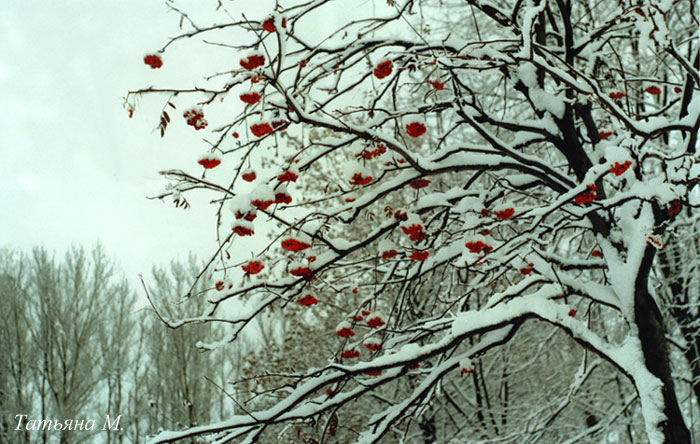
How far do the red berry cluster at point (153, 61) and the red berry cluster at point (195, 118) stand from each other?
0.46 meters

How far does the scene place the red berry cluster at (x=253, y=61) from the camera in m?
2.53

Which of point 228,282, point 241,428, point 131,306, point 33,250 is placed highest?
point 33,250

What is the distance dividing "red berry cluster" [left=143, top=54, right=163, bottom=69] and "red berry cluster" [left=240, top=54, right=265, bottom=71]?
0.68 meters

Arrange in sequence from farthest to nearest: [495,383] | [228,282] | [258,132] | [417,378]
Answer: [495,383] < [417,378] < [228,282] < [258,132]

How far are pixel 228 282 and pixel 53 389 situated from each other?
1515 centimetres

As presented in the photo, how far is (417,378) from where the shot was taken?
7.66 m

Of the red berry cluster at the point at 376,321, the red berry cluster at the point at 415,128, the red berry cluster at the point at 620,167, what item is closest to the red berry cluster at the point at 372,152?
the red berry cluster at the point at 415,128

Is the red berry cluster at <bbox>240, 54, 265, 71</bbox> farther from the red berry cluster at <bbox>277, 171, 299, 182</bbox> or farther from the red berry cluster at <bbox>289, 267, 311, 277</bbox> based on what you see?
the red berry cluster at <bbox>289, 267, 311, 277</bbox>

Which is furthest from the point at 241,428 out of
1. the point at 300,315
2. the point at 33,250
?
the point at 33,250

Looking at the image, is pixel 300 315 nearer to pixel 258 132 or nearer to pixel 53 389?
pixel 258 132

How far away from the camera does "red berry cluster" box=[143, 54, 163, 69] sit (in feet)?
9.55

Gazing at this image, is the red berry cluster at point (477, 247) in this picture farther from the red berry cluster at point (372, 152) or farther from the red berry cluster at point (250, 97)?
the red berry cluster at point (250, 97)

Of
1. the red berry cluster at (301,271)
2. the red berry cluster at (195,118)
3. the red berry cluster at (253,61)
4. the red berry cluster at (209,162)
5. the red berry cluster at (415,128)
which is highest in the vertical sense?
the red berry cluster at (253,61)

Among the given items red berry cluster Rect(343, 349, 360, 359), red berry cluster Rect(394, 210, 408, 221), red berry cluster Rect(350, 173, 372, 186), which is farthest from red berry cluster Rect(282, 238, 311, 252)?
red berry cluster Rect(343, 349, 360, 359)
